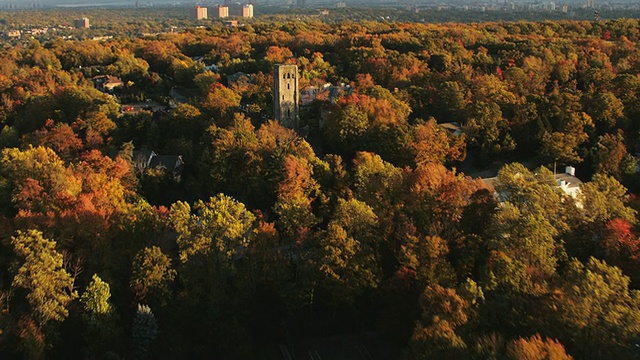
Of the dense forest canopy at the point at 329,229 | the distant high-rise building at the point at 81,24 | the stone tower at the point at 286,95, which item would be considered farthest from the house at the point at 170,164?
the distant high-rise building at the point at 81,24

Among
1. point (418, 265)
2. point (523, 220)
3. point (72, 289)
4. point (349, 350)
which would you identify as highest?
point (523, 220)

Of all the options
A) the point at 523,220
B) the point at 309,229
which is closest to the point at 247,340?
the point at 309,229

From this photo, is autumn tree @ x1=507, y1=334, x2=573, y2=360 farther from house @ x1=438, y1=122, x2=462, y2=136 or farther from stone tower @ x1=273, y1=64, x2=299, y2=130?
stone tower @ x1=273, y1=64, x2=299, y2=130

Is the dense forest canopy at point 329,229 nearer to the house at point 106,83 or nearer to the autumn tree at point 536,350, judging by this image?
the autumn tree at point 536,350

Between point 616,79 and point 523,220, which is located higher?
point 616,79

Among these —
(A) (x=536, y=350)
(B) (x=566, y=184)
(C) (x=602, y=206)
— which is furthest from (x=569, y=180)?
(A) (x=536, y=350)

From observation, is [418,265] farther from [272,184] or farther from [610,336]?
[272,184]
